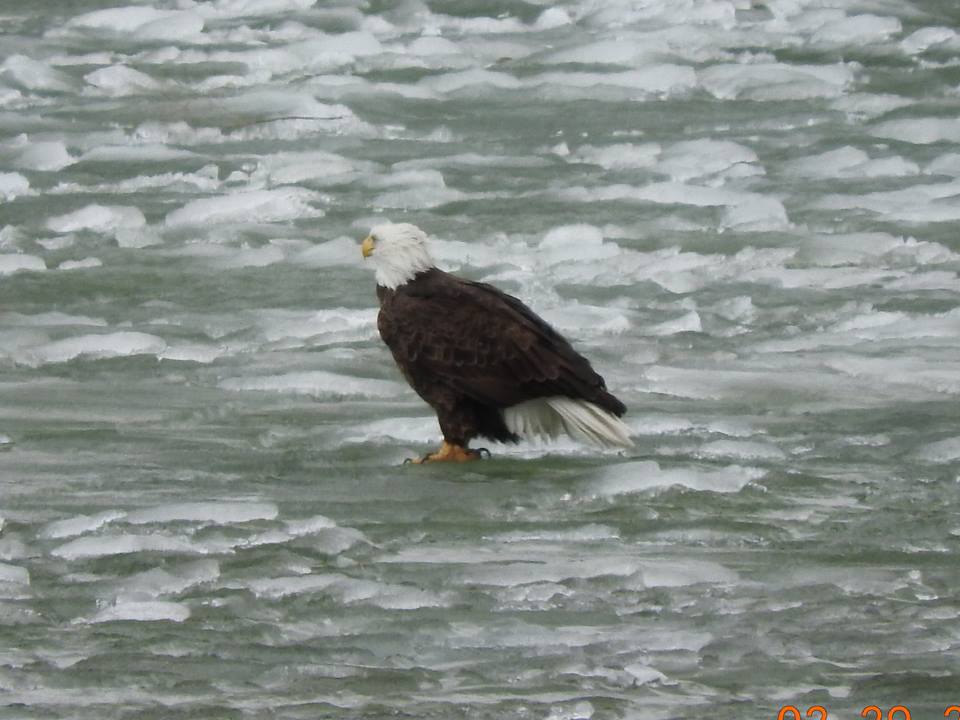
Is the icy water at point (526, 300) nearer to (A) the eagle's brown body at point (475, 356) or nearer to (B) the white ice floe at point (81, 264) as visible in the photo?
(B) the white ice floe at point (81, 264)

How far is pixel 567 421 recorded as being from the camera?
22.1 ft

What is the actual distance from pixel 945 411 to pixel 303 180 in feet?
12.9

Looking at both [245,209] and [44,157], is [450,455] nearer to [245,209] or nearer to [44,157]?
[245,209]

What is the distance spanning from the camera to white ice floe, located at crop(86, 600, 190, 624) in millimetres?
5172

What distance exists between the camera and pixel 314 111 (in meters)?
11.1

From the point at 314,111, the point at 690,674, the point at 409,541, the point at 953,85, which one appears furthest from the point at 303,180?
the point at 690,674

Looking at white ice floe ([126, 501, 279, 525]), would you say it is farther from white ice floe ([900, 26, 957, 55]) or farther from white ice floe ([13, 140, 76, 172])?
white ice floe ([900, 26, 957, 55])

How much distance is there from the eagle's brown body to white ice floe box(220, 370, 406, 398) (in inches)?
28.0

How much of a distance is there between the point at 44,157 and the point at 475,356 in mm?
4503

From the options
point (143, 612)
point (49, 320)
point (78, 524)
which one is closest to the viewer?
point (143, 612)

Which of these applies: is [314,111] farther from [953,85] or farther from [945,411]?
[945,411]

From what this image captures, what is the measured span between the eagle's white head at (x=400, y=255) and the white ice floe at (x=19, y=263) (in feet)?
Answer: 8.63

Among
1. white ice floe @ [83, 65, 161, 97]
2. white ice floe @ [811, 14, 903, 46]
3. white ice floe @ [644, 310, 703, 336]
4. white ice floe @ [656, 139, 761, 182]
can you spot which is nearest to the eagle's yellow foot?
white ice floe @ [644, 310, 703, 336]

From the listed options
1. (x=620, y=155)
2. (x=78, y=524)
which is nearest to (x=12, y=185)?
(x=620, y=155)
